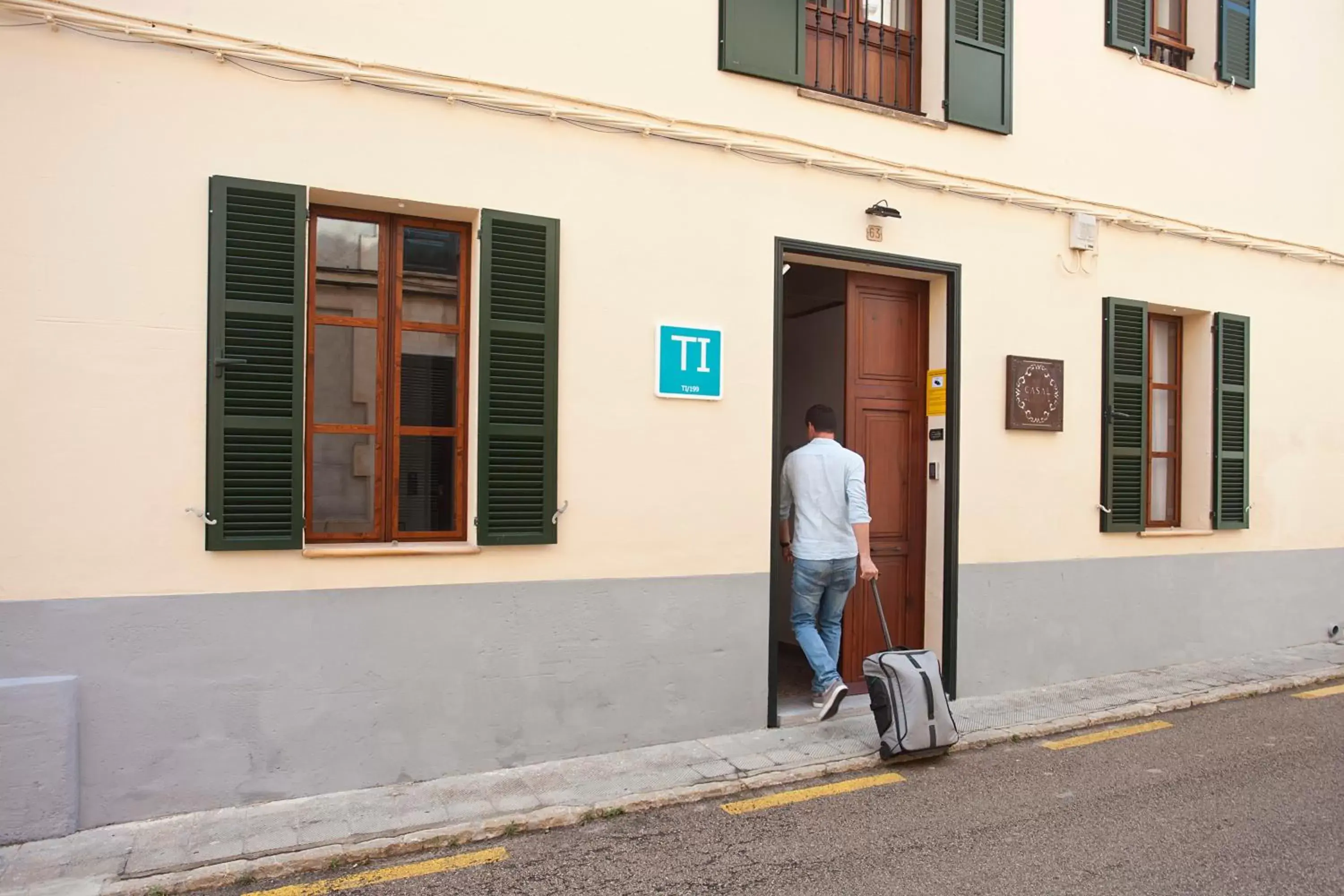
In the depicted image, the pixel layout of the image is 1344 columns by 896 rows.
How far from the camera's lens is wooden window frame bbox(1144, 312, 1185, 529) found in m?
8.18

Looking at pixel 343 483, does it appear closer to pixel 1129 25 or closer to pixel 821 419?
pixel 821 419

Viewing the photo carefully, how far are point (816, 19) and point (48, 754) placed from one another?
6.20 m

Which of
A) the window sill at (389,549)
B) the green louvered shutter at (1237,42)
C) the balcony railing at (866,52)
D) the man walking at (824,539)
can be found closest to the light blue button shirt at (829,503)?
the man walking at (824,539)

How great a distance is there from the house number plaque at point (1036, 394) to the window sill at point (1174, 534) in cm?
129

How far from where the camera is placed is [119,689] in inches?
177

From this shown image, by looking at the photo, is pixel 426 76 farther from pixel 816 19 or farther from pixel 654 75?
pixel 816 19

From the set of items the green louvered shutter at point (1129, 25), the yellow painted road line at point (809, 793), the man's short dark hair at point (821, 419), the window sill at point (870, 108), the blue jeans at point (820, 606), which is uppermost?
the green louvered shutter at point (1129, 25)

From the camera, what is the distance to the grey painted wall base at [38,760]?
423 cm

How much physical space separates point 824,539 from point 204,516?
11.6 ft

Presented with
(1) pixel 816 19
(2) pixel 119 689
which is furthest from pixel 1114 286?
(2) pixel 119 689

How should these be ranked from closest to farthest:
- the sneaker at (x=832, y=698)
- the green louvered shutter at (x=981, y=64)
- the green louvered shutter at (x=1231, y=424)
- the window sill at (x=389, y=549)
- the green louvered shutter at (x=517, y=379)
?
the window sill at (x=389, y=549) → the green louvered shutter at (x=517, y=379) → the sneaker at (x=832, y=698) → the green louvered shutter at (x=981, y=64) → the green louvered shutter at (x=1231, y=424)

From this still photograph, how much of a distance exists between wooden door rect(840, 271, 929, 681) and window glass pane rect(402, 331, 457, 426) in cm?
289

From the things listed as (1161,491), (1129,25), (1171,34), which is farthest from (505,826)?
(1171,34)

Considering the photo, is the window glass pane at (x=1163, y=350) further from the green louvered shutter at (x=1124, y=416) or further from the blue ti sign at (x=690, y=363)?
the blue ti sign at (x=690, y=363)
